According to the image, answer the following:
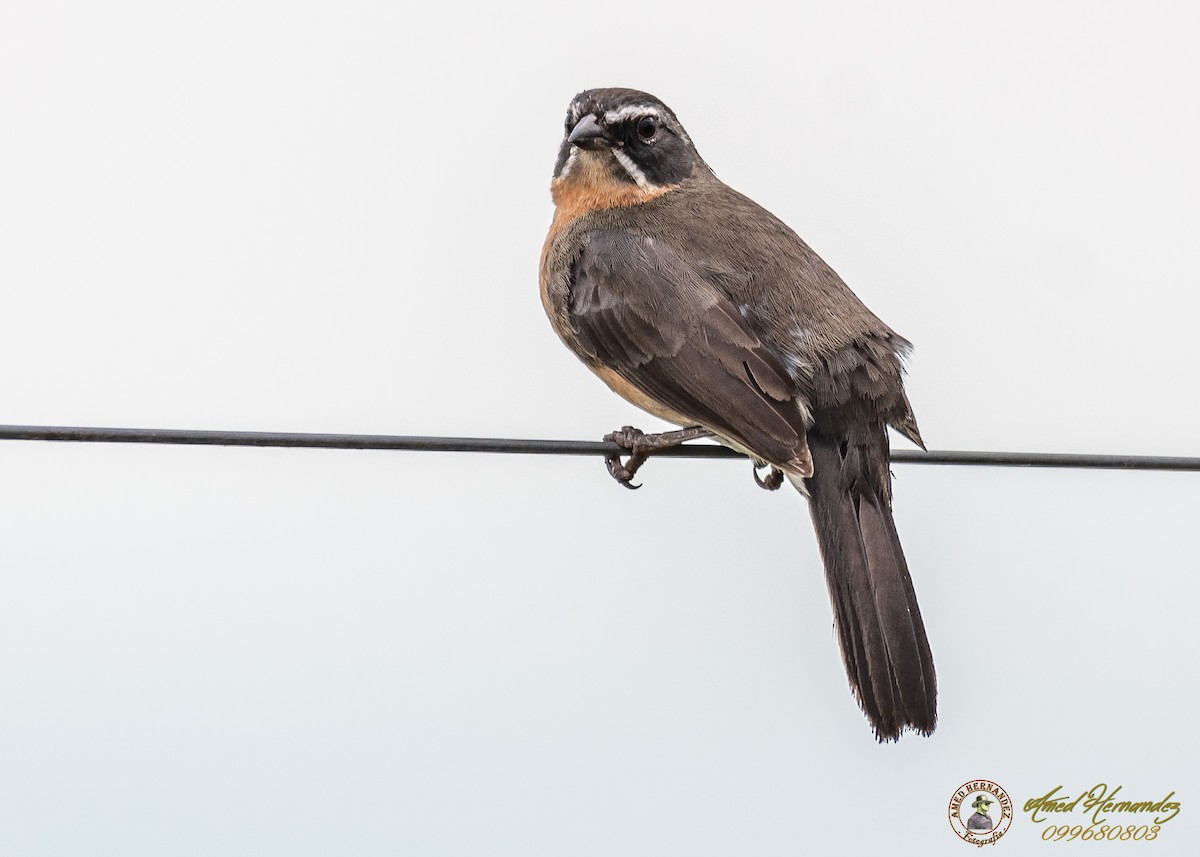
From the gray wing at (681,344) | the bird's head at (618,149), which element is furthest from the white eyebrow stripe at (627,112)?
the gray wing at (681,344)

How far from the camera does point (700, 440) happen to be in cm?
681

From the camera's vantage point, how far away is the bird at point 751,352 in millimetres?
5652

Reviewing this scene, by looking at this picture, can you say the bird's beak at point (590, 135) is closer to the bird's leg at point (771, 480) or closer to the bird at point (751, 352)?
the bird at point (751, 352)

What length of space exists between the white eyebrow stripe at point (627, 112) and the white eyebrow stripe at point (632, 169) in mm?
157

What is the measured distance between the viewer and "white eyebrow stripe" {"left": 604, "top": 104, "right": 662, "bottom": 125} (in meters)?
7.11

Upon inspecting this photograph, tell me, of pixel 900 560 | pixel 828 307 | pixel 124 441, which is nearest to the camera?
pixel 124 441

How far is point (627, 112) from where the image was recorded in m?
7.16

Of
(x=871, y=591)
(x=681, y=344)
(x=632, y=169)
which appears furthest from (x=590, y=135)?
(x=871, y=591)

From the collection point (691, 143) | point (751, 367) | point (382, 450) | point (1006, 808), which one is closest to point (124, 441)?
point (382, 450)

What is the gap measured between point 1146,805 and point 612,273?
3.38m

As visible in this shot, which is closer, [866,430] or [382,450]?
[382,450]

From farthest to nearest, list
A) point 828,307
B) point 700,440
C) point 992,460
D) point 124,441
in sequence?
point 700,440 → point 828,307 → point 992,460 → point 124,441

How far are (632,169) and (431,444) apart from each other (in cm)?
283

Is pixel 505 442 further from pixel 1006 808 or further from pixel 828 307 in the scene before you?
pixel 1006 808
